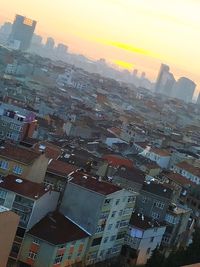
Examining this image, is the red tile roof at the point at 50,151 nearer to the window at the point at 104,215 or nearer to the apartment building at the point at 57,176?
the apartment building at the point at 57,176

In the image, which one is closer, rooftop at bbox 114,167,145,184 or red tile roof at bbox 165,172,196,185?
rooftop at bbox 114,167,145,184

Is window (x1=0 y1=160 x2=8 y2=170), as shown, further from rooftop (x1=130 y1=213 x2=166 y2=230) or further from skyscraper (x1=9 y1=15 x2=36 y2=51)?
skyscraper (x1=9 y1=15 x2=36 y2=51)

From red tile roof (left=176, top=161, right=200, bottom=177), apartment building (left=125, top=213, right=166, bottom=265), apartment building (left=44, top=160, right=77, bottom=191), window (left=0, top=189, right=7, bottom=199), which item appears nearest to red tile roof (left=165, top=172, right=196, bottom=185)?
red tile roof (left=176, top=161, right=200, bottom=177)

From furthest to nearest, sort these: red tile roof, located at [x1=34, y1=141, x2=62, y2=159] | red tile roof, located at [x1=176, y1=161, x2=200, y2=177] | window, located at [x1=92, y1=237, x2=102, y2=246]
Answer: red tile roof, located at [x1=176, y1=161, x2=200, y2=177] < red tile roof, located at [x1=34, y1=141, x2=62, y2=159] < window, located at [x1=92, y1=237, x2=102, y2=246]

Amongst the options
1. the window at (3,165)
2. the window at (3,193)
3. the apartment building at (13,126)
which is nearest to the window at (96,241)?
the window at (3,193)

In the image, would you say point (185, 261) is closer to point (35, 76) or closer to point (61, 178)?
point (61, 178)

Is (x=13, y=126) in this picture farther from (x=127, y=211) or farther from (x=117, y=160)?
(x=127, y=211)

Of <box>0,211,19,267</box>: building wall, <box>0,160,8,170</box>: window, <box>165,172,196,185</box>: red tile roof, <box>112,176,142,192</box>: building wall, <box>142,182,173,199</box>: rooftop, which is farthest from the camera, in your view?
<box>165,172,196,185</box>: red tile roof
